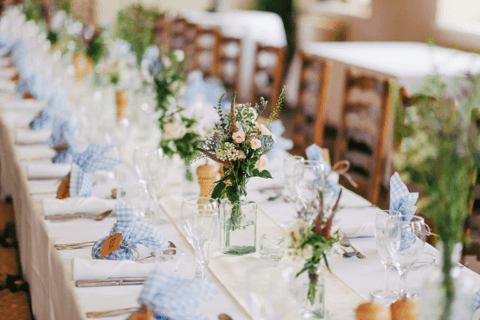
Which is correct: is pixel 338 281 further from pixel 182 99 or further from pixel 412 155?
pixel 182 99

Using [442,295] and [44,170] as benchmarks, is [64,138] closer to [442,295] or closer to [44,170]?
[44,170]

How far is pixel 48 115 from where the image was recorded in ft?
7.84

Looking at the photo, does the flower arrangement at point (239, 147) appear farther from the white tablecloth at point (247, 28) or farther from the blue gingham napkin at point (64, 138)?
the white tablecloth at point (247, 28)

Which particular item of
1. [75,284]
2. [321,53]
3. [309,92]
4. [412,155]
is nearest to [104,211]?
[75,284]

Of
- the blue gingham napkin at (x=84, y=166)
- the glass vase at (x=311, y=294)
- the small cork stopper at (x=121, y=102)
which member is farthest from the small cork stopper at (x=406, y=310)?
the small cork stopper at (x=121, y=102)

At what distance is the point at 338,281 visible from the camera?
118cm

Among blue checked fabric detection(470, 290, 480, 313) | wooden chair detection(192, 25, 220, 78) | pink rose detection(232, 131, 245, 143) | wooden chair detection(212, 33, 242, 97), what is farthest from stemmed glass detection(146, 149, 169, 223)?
wooden chair detection(192, 25, 220, 78)

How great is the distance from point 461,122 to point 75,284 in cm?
81

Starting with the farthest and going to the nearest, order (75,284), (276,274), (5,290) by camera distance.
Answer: (5,290), (75,284), (276,274)

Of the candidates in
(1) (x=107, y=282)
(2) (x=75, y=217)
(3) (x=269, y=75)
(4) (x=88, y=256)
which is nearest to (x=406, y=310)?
(1) (x=107, y=282)

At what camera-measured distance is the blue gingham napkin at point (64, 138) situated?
6.25ft

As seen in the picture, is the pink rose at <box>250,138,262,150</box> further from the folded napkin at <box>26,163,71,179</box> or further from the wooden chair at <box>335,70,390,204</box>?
the wooden chair at <box>335,70,390,204</box>

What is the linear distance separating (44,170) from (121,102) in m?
0.89

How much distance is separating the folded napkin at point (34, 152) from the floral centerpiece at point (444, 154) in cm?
162
